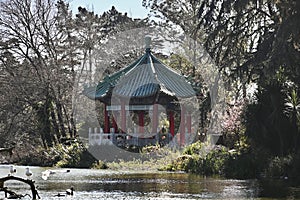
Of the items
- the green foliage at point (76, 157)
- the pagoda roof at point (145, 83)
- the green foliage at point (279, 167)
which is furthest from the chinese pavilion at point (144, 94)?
the green foliage at point (279, 167)

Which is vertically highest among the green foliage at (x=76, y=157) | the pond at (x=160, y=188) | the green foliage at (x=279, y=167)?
the green foliage at (x=76, y=157)

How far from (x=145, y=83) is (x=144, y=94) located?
33.6 inches

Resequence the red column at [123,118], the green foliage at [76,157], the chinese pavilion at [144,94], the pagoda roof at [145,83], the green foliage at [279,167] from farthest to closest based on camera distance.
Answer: the red column at [123,118] < the pagoda roof at [145,83] < the chinese pavilion at [144,94] < the green foliage at [76,157] < the green foliage at [279,167]

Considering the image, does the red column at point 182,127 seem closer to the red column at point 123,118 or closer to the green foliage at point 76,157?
the red column at point 123,118

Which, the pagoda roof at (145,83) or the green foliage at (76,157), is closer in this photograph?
the green foliage at (76,157)

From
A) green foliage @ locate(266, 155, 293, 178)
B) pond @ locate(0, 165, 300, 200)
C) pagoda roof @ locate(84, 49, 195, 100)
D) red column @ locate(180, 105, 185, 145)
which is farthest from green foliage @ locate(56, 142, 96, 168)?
green foliage @ locate(266, 155, 293, 178)

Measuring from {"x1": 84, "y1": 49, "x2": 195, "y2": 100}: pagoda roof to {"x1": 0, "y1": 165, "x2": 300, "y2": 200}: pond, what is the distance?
521 inches

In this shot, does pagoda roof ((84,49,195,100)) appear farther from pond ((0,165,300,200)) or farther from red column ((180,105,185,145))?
pond ((0,165,300,200))

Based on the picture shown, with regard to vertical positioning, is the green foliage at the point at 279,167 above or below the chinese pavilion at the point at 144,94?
below

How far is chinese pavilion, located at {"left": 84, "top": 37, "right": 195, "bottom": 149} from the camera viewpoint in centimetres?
3616

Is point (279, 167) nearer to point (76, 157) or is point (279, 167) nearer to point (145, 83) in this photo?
point (76, 157)

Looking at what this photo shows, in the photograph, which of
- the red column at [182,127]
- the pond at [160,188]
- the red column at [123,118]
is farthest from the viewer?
the red column at [123,118]

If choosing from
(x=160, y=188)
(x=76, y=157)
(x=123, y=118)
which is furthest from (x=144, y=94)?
(x=160, y=188)

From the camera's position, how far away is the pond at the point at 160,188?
16234 millimetres
